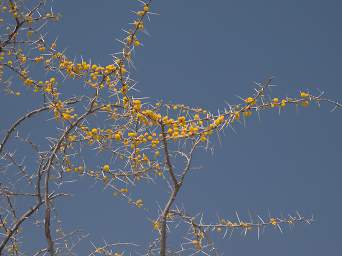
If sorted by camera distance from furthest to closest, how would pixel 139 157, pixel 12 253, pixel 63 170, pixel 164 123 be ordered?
pixel 12 253
pixel 63 170
pixel 139 157
pixel 164 123

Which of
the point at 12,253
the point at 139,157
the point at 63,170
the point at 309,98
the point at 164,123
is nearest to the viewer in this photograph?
the point at 164,123

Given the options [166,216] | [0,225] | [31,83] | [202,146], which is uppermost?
[31,83]

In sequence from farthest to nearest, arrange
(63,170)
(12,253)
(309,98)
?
(12,253) → (63,170) → (309,98)

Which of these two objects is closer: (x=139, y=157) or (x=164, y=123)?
(x=164, y=123)

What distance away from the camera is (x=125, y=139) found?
16.8 feet

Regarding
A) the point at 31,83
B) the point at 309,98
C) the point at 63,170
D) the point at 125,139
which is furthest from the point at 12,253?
the point at 309,98

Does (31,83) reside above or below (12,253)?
above

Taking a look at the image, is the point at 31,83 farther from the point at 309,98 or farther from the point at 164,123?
the point at 309,98

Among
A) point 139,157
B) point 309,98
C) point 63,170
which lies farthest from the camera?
point 63,170

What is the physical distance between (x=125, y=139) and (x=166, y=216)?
0.92 meters

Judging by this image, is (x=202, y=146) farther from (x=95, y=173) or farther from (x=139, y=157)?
(x=95, y=173)

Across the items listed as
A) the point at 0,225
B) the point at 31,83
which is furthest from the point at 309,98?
the point at 0,225

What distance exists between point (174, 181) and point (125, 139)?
81 centimetres

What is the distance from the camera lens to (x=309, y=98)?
15.8ft
